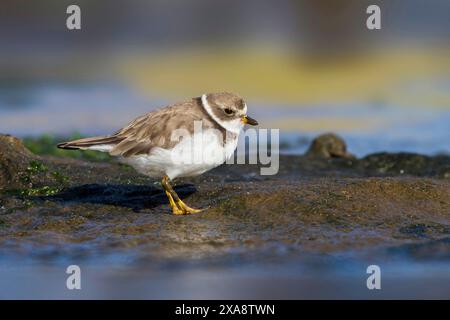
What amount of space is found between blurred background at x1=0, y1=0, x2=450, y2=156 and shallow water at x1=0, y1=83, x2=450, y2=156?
0.14ft

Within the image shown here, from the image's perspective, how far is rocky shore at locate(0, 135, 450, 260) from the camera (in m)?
7.57

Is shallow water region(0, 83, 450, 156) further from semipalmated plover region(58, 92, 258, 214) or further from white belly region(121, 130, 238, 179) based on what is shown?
white belly region(121, 130, 238, 179)

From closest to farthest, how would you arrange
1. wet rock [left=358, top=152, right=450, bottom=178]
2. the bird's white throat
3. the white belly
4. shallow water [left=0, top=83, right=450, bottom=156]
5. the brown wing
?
the white belly
the brown wing
the bird's white throat
wet rock [left=358, top=152, right=450, bottom=178]
shallow water [left=0, top=83, right=450, bottom=156]

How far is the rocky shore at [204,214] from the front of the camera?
757 centimetres

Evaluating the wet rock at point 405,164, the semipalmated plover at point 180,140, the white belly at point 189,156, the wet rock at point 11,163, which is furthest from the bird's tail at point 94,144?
the wet rock at point 405,164

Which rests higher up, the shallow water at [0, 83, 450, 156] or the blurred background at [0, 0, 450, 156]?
the blurred background at [0, 0, 450, 156]

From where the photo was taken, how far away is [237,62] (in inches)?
785

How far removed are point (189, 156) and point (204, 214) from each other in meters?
0.64

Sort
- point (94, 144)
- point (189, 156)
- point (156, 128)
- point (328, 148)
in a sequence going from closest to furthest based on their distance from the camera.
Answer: point (189, 156), point (156, 128), point (94, 144), point (328, 148)

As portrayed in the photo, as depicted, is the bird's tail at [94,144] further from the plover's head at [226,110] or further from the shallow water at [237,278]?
the shallow water at [237,278]

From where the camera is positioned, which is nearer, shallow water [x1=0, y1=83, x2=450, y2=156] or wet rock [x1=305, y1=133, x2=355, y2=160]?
wet rock [x1=305, y1=133, x2=355, y2=160]

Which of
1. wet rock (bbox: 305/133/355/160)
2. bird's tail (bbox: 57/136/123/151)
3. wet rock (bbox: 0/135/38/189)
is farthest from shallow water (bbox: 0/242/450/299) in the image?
wet rock (bbox: 305/133/355/160)

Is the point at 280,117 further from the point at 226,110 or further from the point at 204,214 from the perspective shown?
the point at 204,214

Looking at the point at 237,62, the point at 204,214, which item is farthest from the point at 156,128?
the point at 237,62
